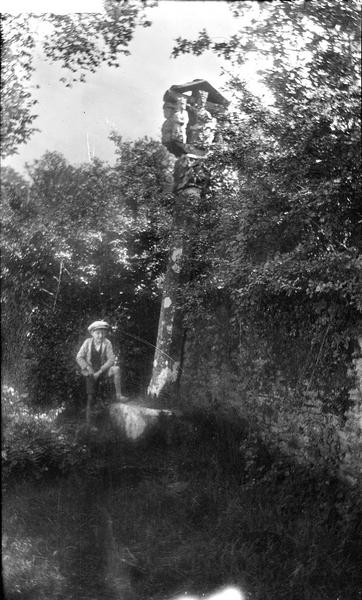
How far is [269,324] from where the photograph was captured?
99.4 inches

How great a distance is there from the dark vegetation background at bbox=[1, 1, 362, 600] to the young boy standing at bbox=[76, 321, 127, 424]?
0.10 feet

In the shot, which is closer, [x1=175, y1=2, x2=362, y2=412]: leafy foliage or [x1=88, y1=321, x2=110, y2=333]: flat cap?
[x1=88, y1=321, x2=110, y2=333]: flat cap

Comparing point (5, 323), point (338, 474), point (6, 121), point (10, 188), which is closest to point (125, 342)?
point (5, 323)

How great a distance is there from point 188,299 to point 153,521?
63 centimetres

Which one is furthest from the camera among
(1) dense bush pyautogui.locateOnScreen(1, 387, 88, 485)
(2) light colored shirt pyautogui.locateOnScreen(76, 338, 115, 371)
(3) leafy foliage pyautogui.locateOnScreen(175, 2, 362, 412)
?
(3) leafy foliage pyautogui.locateOnScreen(175, 2, 362, 412)

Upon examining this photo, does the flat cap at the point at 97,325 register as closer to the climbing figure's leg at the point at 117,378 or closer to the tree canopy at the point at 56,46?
the climbing figure's leg at the point at 117,378

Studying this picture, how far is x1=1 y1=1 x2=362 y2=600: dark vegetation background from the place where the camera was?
1735mm

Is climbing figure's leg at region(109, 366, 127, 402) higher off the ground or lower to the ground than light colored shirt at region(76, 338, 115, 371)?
lower

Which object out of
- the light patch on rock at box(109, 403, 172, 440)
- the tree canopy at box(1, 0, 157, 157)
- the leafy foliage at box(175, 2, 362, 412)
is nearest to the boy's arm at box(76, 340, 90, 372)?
the light patch on rock at box(109, 403, 172, 440)

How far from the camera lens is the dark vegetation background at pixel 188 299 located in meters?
1.74

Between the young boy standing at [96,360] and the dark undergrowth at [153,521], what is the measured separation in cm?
13

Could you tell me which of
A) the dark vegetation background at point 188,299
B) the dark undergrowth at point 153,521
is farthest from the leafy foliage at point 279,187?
the dark undergrowth at point 153,521

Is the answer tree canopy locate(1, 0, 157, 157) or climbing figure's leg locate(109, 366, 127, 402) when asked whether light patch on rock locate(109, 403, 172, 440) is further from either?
tree canopy locate(1, 0, 157, 157)

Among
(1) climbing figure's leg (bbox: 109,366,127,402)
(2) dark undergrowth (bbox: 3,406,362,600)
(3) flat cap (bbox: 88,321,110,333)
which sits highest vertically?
(3) flat cap (bbox: 88,321,110,333)
